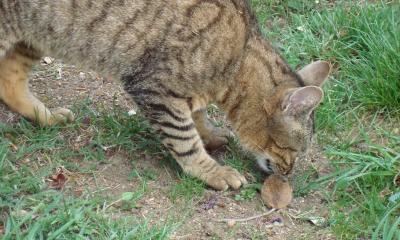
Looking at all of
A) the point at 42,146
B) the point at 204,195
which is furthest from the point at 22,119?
the point at 204,195

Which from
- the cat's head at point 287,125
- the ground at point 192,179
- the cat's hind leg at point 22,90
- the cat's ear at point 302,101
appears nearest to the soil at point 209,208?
the ground at point 192,179

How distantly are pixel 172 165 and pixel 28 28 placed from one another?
1.29 m

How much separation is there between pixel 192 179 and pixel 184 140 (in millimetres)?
256

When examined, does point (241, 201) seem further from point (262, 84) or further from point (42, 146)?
point (42, 146)

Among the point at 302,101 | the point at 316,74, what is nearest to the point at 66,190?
the point at 302,101

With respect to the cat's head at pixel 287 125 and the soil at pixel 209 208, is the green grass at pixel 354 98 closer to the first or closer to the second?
the soil at pixel 209 208

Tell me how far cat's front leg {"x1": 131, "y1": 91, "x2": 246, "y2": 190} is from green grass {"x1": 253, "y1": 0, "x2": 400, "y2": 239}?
51 centimetres

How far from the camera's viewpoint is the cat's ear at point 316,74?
15.0 feet

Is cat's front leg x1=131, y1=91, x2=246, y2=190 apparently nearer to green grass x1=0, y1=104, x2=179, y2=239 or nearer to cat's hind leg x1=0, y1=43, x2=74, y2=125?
green grass x1=0, y1=104, x2=179, y2=239

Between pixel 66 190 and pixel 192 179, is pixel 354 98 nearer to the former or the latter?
pixel 192 179

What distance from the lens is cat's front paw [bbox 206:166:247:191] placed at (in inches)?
182

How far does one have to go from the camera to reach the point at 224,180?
15.2 feet

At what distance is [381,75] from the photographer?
5.33 meters

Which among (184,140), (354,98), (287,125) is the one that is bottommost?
(184,140)
